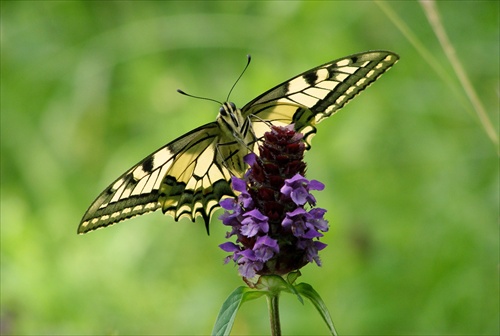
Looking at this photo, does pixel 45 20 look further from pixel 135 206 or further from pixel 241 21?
pixel 135 206

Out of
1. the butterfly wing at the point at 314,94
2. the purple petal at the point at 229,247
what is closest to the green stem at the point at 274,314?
the purple petal at the point at 229,247

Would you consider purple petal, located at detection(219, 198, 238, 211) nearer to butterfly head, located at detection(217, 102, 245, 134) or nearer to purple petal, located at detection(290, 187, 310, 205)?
purple petal, located at detection(290, 187, 310, 205)

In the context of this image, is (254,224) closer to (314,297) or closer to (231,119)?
(314,297)

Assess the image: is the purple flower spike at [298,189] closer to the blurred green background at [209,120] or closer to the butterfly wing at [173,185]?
the butterfly wing at [173,185]

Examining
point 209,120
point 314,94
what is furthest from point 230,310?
point 209,120

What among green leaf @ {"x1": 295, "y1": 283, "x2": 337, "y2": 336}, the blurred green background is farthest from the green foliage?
the blurred green background

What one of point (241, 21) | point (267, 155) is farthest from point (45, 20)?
point (267, 155)
